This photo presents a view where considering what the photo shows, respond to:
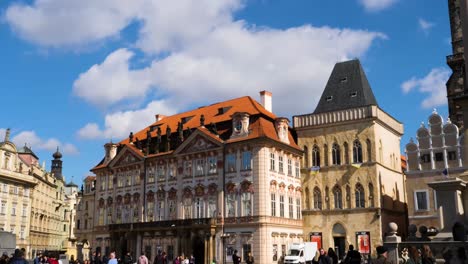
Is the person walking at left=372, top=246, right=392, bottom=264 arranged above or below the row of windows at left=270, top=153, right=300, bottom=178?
below

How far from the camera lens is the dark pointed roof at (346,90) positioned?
54.0 m

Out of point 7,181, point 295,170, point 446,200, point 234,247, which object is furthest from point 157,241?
point 446,200

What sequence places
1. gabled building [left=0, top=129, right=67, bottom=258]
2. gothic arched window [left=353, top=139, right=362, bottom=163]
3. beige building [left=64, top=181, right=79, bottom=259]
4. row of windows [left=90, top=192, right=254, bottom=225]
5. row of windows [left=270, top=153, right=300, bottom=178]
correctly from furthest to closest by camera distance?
beige building [left=64, top=181, right=79, bottom=259] < gabled building [left=0, top=129, right=67, bottom=258] < row of windows [left=270, top=153, right=300, bottom=178] < gothic arched window [left=353, top=139, right=362, bottom=163] < row of windows [left=90, top=192, right=254, bottom=225]

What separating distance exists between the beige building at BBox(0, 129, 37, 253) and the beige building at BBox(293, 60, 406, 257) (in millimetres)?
43530

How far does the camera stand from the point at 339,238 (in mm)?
51375

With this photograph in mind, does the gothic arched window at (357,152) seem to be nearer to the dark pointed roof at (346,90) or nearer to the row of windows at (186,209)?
the dark pointed roof at (346,90)

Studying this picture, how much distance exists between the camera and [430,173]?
4769 centimetres

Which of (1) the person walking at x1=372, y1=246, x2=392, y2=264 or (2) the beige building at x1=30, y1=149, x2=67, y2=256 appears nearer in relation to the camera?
(1) the person walking at x1=372, y1=246, x2=392, y2=264

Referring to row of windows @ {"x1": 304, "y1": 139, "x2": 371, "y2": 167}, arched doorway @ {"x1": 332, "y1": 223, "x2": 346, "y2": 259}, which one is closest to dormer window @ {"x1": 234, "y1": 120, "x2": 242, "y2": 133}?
row of windows @ {"x1": 304, "y1": 139, "x2": 371, "y2": 167}

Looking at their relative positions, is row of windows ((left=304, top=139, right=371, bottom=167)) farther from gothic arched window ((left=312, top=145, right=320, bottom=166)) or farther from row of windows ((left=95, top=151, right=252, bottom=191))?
row of windows ((left=95, top=151, right=252, bottom=191))

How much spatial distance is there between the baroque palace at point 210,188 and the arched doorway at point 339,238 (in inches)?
156

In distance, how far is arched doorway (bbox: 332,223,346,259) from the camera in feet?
167

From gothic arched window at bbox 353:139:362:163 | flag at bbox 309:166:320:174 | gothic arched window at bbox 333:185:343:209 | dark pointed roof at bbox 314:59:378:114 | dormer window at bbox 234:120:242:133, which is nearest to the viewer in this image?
gothic arched window at bbox 353:139:362:163

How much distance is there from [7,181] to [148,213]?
27.7 meters
